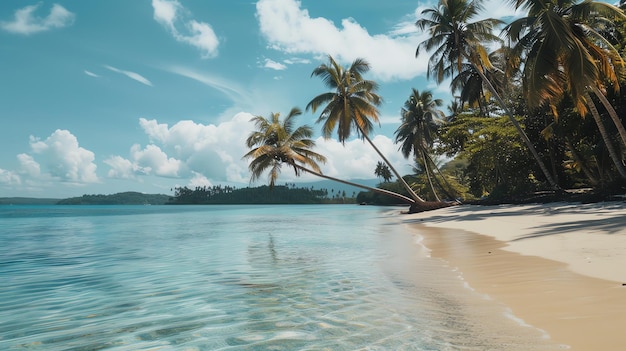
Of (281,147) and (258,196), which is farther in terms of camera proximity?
(258,196)

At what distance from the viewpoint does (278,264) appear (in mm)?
7590

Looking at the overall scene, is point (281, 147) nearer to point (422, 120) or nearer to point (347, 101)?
point (347, 101)

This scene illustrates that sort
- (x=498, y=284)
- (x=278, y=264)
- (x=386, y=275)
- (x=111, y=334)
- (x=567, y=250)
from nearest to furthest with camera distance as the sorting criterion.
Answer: (x=111, y=334), (x=498, y=284), (x=386, y=275), (x=567, y=250), (x=278, y=264)

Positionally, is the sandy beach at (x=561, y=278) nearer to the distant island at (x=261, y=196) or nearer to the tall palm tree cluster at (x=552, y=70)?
the tall palm tree cluster at (x=552, y=70)

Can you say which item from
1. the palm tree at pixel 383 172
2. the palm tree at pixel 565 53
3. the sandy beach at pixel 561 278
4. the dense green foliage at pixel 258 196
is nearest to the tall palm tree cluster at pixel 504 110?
the palm tree at pixel 565 53

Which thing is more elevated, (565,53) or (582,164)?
(565,53)

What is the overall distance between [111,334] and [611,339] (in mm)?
4128

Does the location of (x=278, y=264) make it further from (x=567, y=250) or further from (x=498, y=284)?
(x=567, y=250)

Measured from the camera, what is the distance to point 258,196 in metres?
170

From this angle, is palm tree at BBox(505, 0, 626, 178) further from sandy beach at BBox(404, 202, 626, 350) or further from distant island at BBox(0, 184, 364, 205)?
distant island at BBox(0, 184, 364, 205)

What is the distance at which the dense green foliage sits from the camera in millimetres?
165000

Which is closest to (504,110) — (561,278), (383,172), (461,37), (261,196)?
(461,37)

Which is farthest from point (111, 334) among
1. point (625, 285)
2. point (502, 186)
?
point (502, 186)

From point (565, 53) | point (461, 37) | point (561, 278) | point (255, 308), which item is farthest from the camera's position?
point (461, 37)
